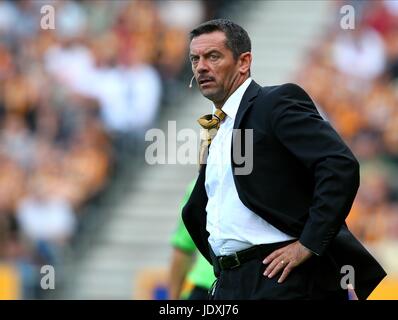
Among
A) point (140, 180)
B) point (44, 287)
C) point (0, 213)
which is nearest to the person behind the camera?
point (44, 287)

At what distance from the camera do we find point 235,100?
4918 mm

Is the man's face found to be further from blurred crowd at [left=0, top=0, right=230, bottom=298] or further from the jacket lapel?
blurred crowd at [left=0, top=0, right=230, bottom=298]

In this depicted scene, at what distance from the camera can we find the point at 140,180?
14438mm

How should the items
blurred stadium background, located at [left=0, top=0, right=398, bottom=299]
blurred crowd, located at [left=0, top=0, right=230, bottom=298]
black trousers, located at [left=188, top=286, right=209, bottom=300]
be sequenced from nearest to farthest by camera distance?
1. black trousers, located at [left=188, top=286, right=209, bottom=300]
2. blurred stadium background, located at [left=0, top=0, right=398, bottom=299]
3. blurred crowd, located at [left=0, top=0, right=230, bottom=298]

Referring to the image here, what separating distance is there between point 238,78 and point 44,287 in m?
7.96

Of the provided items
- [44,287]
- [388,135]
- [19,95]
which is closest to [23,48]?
[19,95]

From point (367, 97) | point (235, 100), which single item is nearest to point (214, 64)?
point (235, 100)

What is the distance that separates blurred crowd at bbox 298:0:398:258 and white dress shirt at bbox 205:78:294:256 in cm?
706

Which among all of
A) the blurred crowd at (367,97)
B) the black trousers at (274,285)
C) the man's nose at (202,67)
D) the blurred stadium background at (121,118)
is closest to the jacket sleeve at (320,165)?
the black trousers at (274,285)

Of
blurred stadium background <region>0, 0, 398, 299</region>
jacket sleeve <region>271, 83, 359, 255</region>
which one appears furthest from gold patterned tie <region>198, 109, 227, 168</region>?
blurred stadium background <region>0, 0, 398, 299</region>

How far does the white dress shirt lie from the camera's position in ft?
15.5

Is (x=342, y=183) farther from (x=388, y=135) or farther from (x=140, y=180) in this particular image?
(x=140, y=180)

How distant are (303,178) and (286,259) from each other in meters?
0.34
